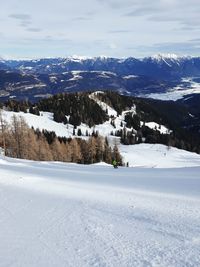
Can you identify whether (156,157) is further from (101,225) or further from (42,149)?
(101,225)

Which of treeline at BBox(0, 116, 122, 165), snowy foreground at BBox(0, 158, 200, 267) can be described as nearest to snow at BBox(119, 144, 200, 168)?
treeline at BBox(0, 116, 122, 165)

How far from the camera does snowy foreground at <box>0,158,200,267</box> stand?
1433 centimetres

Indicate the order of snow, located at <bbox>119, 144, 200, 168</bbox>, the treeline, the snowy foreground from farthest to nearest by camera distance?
snow, located at <bbox>119, 144, 200, 168</bbox> → the treeline → the snowy foreground

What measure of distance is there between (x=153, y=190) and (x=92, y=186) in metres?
5.22

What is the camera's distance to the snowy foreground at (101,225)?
1433cm

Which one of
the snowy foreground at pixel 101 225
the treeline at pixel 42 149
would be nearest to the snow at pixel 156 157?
the treeline at pixel 42 149

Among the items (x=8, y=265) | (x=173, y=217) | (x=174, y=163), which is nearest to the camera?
(x=8, y=265)

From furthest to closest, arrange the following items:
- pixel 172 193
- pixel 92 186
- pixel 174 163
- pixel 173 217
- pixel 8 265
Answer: pixel 174 163 < pixel 92 186 < pixel 172 193 < pixel 173 217 < pixel 8 265

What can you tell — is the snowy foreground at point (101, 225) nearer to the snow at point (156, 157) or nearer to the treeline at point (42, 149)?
the treeline at point (42, 149)

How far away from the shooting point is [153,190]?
27.5 meters

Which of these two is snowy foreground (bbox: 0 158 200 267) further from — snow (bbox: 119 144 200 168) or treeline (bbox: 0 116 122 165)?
snow (bbox: 119 144 200 168)

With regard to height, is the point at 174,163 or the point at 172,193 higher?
the point at 172,193

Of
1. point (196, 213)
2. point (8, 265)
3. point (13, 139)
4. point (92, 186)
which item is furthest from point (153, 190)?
point (13, 139)

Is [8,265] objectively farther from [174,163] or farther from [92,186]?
[174,163]
